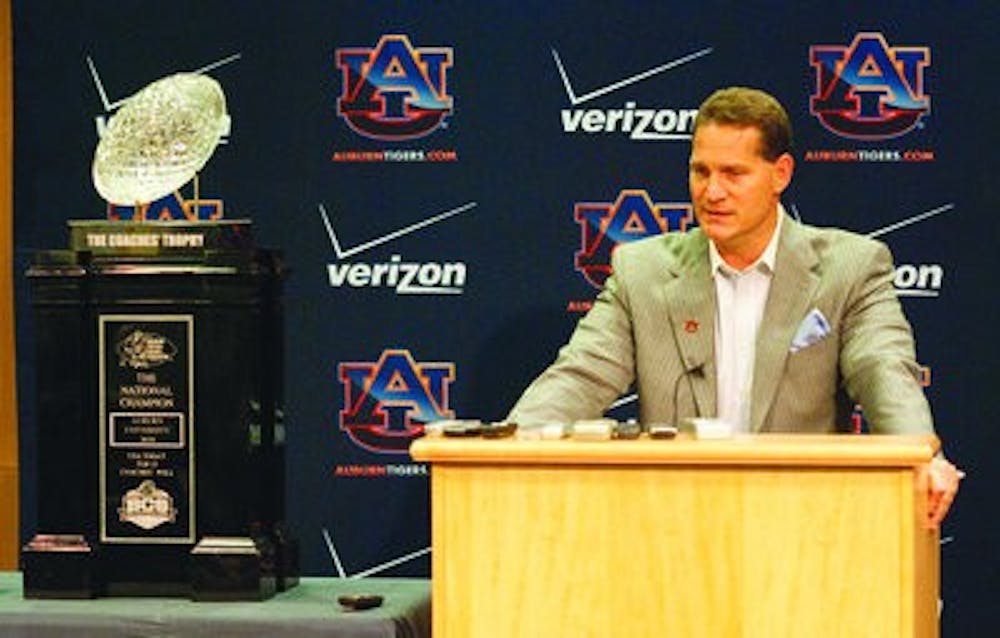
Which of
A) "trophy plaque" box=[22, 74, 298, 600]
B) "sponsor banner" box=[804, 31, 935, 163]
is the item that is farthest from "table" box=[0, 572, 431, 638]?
"sponsor banner" box=[804, 31, 935, 163]

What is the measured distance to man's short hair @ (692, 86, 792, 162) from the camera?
176 inches

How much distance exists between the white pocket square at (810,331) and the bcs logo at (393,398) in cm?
182

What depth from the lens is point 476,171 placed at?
604cm

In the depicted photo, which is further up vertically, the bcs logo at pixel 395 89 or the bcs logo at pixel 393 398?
the bcs logo at pixel 395 89

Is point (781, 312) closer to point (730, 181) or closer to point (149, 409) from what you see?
point (730, 181)

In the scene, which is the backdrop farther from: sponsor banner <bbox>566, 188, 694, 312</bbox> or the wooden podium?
the wooden podium

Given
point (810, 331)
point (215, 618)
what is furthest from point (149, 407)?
point (810, 331)

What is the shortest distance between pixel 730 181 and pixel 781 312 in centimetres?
32

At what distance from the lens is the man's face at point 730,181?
4465 mm

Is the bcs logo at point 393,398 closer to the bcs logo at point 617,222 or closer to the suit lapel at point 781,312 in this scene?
the bcs logo at point 617,222

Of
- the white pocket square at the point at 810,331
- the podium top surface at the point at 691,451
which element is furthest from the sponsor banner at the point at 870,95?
the podium top surface at the point at 691,451

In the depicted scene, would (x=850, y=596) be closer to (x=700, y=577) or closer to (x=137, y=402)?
(x=700, y=577)

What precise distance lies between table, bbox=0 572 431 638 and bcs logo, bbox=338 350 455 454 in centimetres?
188

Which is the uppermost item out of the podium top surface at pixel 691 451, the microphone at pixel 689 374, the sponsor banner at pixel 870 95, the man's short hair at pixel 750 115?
the sponsor banner at pixel 870 95
